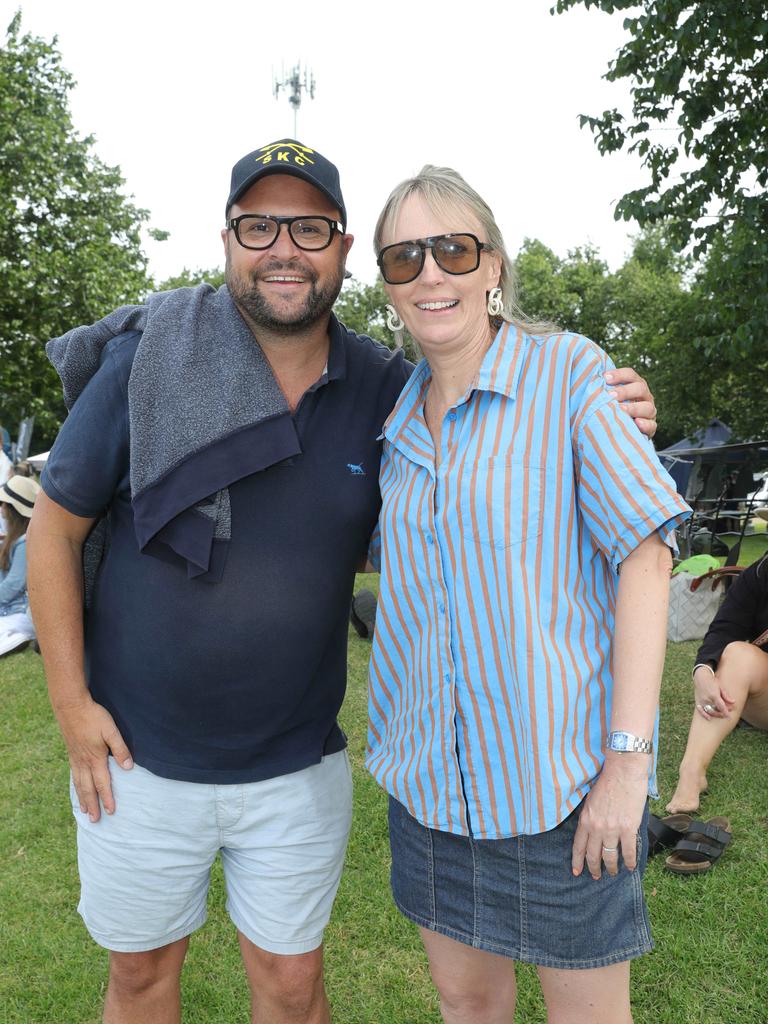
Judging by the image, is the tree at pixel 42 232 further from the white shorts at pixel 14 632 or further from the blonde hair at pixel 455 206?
the blonde hair at pixel 455 206

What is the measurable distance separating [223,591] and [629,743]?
1063mm

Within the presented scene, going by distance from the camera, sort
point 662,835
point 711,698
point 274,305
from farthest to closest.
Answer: point 711,698 < point 662,835 < point 274,305

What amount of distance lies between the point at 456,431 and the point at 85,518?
104 cm

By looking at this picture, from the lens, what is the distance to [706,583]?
26.4 feet

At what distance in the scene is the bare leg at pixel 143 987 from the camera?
7.88 feet

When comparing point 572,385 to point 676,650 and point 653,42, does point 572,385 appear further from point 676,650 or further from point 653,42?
point 653,42

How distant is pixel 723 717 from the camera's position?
15.8ft

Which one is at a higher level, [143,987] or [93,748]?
[93,748]

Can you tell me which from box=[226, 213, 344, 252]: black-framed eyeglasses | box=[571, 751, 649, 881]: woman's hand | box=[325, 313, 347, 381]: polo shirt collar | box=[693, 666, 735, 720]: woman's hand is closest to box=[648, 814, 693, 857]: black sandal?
box=[693, 666, 735, 720]: woman's hand

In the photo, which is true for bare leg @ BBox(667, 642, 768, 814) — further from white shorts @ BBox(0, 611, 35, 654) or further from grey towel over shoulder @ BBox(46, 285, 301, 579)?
white shorts @ BBox(0, 611, 35, 654)

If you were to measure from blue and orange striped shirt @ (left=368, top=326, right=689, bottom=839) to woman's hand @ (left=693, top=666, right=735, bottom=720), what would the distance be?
320cm

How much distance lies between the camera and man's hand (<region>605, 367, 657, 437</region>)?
1.91 m

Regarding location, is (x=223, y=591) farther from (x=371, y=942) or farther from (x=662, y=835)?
(x=662, y=835)

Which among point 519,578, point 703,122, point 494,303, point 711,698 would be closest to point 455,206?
point 494,303
